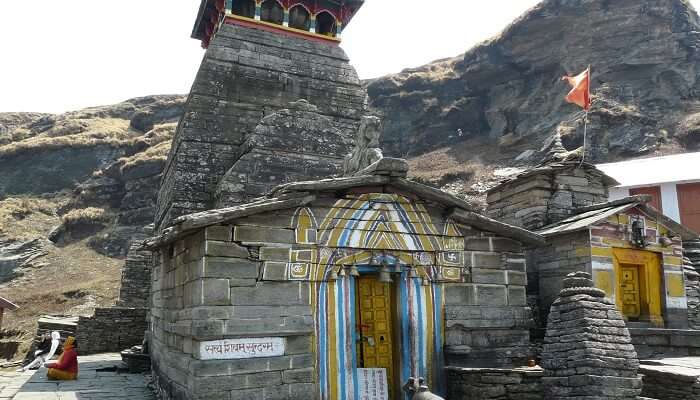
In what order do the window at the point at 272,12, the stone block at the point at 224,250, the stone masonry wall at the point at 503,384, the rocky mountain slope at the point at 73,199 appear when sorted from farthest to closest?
the rocky mountain slope at the point at 73,199, the window at the point at 272,12, the stone masonry wall at the point at 503,384, the stone block at the point at 224,250

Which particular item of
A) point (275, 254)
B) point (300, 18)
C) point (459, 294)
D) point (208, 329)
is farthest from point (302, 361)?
point (300, 18)

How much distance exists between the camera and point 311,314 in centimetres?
812

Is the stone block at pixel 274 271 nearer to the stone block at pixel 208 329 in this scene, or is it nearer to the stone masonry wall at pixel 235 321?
the stone masonry wall at pixel 235 321

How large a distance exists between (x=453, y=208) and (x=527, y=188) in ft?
17.6

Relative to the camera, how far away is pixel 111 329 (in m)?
16.9

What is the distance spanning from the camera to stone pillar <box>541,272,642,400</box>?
7.47 metres

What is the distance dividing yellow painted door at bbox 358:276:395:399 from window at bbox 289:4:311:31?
1028cm

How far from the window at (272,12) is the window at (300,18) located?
1.13 feet

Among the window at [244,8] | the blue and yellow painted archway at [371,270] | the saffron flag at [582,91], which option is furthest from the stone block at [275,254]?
the window at [244,8]

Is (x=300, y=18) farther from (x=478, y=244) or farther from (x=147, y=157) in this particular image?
(x=147, y=157)

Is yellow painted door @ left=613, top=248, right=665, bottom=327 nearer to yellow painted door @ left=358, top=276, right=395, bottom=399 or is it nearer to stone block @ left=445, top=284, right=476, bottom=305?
stone block @ left=445, top=284, right=476, bottom=305

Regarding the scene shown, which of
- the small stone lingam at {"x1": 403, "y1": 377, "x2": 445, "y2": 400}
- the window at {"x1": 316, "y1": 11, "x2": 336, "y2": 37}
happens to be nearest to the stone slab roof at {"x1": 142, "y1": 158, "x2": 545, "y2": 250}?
the small stone lingam at {"x1": 403, "y1": 377, "x2": 445, "y2": 400}

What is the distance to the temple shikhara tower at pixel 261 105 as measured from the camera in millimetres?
12734

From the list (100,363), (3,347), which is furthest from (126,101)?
(100,363)
